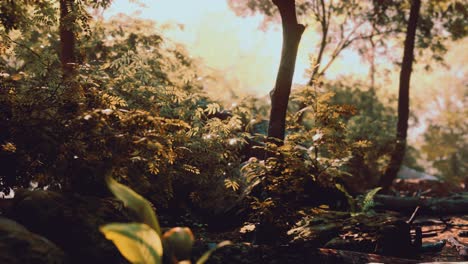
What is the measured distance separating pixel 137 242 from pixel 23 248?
1441 millimetres

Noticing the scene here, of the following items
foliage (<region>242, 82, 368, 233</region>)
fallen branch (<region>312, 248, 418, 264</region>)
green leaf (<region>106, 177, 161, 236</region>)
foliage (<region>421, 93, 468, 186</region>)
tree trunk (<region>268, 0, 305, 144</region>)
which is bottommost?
fallen branch (<region>312, 248, 418, 264</region>)

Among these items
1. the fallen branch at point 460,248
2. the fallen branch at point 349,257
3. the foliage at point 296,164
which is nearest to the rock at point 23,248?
the foliage at point 296,164

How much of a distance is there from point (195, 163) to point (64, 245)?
3318 millimetres

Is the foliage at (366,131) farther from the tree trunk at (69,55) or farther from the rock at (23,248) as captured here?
the rock at (23,248)

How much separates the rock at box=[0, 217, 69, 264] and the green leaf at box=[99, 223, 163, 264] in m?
1.19

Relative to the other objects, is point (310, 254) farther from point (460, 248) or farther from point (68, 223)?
point (68, 223)

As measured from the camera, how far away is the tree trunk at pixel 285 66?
8.07 m

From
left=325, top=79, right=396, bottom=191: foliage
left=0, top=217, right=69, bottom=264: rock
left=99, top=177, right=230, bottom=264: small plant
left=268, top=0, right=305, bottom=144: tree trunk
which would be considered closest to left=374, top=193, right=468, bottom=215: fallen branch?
left=325, top=79, right=396, bottom=191: foliage

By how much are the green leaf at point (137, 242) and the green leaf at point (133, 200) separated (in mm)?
422

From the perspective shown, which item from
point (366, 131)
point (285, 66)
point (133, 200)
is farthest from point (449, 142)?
point (133, 200)

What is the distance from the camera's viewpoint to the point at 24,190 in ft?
19.3

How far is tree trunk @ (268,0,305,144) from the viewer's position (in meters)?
8.07

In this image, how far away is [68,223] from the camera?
547cm

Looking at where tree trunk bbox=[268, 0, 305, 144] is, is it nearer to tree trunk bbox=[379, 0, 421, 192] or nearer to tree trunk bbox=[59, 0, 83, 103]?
tree trunk bbox=[59, 0, 83, 103]
